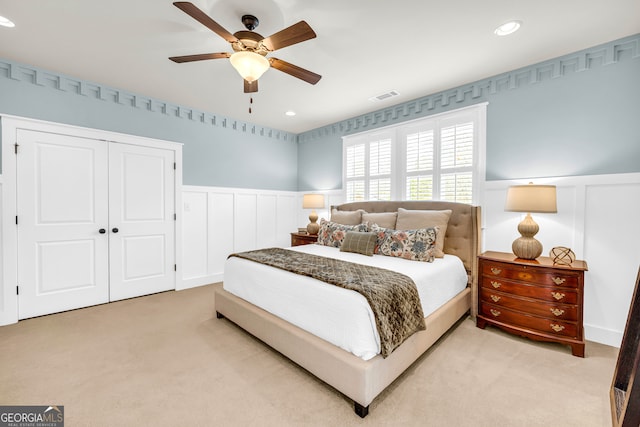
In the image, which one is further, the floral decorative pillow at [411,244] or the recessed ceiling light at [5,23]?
the floral decorative pillow at [411,244]

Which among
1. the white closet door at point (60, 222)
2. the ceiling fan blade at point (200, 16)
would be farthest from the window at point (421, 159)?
the white closet door at point (60, 222)

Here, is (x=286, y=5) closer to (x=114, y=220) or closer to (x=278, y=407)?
(x=278, y=407)

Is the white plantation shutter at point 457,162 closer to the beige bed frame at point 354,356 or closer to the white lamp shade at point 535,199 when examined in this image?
the beige bed frame at point 354,356

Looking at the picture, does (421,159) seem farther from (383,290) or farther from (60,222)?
(60,222)

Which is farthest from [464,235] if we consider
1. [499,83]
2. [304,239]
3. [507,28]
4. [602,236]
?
[304,239]

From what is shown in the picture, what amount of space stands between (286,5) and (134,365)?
3.00m

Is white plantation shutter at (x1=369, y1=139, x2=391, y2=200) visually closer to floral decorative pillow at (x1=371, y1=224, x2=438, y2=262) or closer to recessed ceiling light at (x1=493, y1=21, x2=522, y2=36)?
Result: floral decorative pillow at (x1=371, y1=224, x2=438, y2=262)

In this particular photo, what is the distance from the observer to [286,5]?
1.97 metres

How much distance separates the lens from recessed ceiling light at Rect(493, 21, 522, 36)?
2163 millimetres

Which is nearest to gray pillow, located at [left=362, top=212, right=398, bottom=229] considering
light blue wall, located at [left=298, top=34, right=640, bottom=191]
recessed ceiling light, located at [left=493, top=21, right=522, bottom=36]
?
light blue wall, located at [left=298, top=34, right=640, bottom=191]

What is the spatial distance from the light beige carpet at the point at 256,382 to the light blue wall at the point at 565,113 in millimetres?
1753

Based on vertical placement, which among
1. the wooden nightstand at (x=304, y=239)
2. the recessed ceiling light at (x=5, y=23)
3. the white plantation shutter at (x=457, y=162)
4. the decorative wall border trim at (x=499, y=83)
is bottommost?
the wooden nightstand at (x=304, y=239)

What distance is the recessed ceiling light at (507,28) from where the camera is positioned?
216cm

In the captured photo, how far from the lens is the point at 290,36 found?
188cm
